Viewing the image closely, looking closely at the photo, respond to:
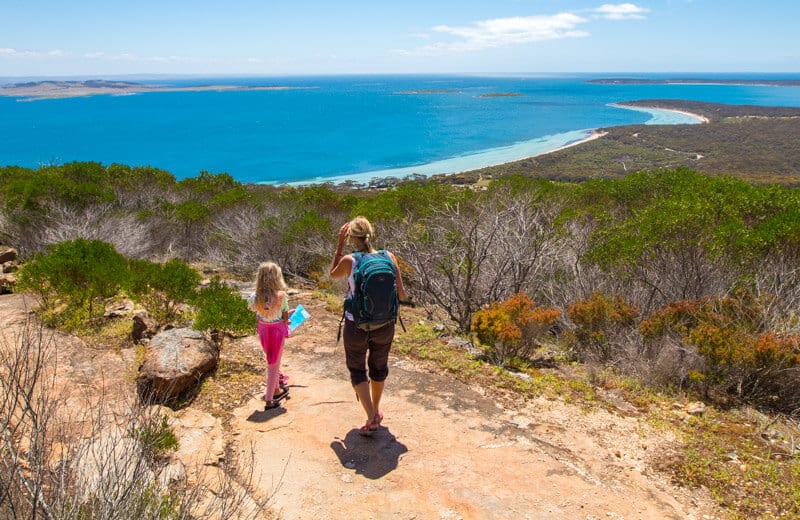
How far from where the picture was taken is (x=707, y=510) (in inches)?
146

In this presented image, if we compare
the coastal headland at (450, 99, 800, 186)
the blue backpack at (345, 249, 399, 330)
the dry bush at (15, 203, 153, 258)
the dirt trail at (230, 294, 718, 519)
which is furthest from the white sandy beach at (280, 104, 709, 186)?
the blue backpack at (345, 249, 399, 330)

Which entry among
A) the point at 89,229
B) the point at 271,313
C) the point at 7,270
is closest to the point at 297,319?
the point at 271,313

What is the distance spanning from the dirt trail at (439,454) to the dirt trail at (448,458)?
1 cm

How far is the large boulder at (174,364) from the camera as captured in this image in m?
4.96

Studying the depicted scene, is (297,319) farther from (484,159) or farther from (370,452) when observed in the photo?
(484,159)

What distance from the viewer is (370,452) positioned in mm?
4234

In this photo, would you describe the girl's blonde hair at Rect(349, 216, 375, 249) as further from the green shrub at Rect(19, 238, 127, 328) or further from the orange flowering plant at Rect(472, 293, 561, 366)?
the green shrub at Rect(19, 238, 127, 328)

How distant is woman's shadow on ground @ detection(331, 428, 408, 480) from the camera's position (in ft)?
13.2

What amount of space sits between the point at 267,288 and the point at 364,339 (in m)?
1.24

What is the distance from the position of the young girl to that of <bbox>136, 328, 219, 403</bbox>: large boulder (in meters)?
0.92

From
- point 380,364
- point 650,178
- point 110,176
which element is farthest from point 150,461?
point 110,176

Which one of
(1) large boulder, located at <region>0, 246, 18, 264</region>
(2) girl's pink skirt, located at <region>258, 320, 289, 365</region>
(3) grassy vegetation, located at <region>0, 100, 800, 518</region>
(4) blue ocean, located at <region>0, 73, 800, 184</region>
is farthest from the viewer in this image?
(4) blue ocean, located at <region>0, 73, 800, 184</region>

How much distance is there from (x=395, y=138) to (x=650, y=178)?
222 ft

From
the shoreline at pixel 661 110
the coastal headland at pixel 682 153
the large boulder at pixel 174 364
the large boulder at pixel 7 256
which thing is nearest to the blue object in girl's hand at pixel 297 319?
the large boulder at pixel 174 364
